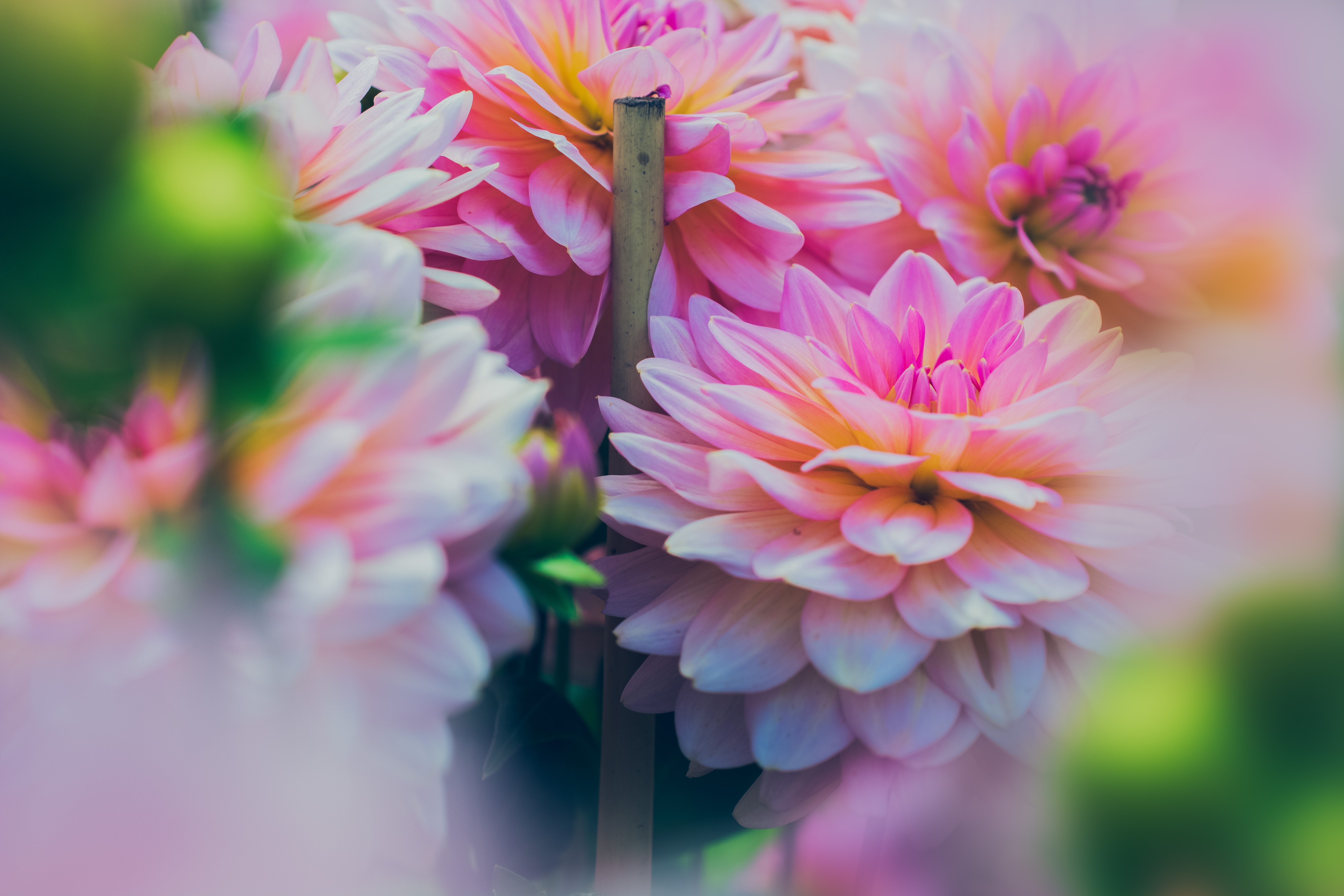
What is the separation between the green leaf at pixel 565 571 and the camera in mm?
171

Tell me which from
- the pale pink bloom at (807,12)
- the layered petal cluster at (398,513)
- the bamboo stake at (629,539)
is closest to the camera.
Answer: the layered petal cluster at (398,513)

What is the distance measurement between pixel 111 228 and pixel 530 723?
6.4 inches

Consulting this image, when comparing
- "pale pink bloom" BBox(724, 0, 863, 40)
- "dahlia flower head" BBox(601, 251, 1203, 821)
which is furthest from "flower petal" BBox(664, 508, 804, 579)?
"pale pink bloom" BBox(724, 0, 863, 40)

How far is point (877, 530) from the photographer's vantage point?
0.67 feet

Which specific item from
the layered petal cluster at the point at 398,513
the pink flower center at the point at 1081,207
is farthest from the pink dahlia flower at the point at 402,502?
the pink flower center at the point at 1081,207

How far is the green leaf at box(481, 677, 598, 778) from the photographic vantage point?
0.23 meters

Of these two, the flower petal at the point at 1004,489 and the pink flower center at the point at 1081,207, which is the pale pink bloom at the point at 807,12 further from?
the flower petal at the point at 1004,489

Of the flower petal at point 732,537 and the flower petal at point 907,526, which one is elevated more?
the flower petal at point 907,526

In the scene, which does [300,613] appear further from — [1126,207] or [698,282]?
[1126,207]

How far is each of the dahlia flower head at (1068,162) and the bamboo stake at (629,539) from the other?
0.09m

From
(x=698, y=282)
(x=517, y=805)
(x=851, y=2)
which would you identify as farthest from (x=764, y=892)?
(x=851, y=2)

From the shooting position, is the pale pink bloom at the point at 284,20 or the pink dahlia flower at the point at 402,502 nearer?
the pink dahlia flower at the point at 402,502

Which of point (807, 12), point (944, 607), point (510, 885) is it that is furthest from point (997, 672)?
point (807, 12)

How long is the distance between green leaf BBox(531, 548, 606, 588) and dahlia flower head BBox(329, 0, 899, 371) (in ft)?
0.29
